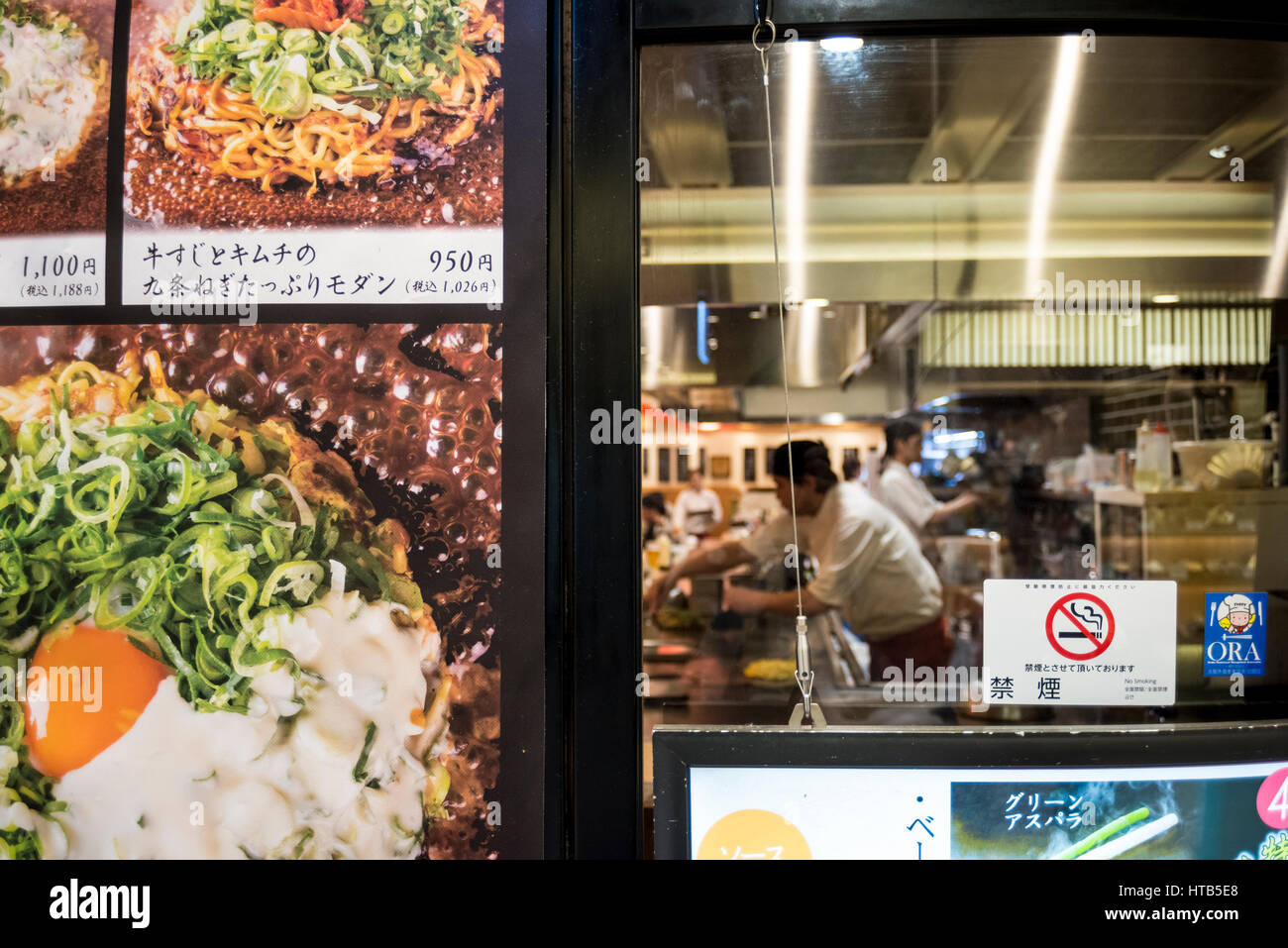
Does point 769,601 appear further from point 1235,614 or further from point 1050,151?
point 1235,614

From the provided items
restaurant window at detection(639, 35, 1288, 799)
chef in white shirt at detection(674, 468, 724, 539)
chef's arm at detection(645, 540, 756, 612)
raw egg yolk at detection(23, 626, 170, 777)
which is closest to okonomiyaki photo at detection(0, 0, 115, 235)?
raw egg yolk at detection(23, 626, 170, 777)

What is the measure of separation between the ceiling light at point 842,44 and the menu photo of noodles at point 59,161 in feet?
3.21

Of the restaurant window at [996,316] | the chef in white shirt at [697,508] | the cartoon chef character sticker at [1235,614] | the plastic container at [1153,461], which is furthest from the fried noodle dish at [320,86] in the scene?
the chef in white shirt at [697,508]

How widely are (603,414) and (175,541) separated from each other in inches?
23.3

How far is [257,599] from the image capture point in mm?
1053

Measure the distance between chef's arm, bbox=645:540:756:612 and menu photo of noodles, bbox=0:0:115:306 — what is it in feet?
9.89

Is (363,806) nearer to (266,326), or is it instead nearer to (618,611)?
(618,611)

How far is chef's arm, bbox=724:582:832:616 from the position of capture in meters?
3.31

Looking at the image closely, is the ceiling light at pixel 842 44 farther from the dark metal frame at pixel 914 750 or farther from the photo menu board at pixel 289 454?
the dark metal frame at pixel 914 750

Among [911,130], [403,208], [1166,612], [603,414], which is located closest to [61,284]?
[403,208]

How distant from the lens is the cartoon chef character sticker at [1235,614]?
1.23 m

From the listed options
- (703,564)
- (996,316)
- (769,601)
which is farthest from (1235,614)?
(996,316)

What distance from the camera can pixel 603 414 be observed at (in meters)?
1.08

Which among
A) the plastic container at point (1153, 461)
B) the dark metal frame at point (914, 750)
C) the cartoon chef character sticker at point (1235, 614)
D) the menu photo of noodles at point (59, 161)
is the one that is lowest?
the dark metal frame at point (914, 750)
